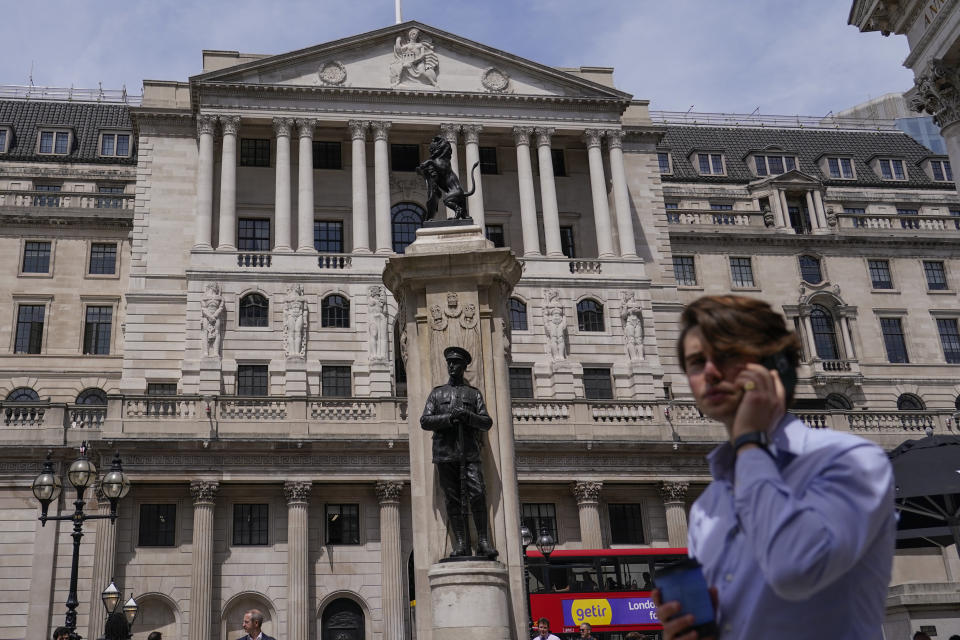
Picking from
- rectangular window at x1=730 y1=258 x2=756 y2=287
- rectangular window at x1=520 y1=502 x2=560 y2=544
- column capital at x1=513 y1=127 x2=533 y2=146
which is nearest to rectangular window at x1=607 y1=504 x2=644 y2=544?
rectangular window at x1=520 y1=502 x2=560 y2=544

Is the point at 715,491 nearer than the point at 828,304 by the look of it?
Yes

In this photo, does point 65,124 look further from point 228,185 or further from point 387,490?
point 387,490

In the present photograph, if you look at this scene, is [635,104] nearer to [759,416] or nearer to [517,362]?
[517,362]

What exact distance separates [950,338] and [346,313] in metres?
39.8

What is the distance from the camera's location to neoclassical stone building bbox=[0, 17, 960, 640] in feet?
133

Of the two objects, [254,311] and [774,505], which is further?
[254,311]

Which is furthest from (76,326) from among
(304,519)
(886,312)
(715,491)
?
(715,491)

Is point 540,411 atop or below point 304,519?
atop

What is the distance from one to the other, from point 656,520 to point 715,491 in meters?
41.9

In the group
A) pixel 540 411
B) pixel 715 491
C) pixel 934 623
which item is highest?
pixel 540 411

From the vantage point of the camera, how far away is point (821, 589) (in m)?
A: 3.12

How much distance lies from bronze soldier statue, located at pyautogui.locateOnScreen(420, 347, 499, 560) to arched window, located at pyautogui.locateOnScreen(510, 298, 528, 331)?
3642cm

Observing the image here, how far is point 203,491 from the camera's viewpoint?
132 feet

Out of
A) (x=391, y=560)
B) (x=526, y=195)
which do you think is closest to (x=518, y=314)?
(x=526, y=195)
